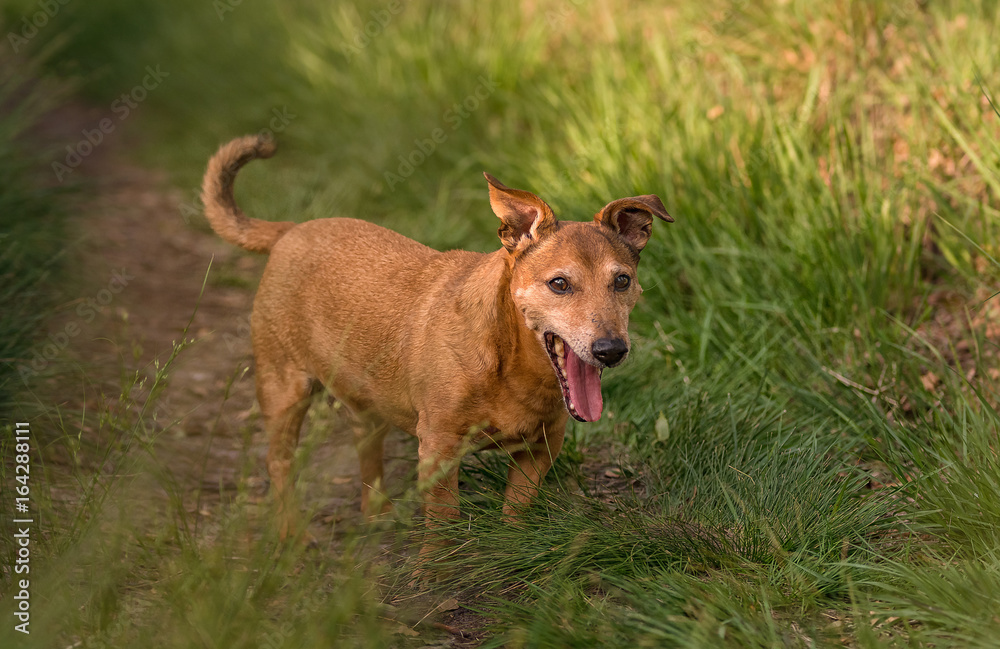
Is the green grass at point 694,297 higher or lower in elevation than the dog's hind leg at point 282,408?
lower

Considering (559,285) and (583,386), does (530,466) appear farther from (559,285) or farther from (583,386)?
(559,285)

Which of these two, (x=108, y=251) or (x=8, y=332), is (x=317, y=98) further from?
(x=8, y=332)

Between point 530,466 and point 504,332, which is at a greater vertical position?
point 504,332

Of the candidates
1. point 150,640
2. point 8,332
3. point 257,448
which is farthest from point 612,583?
point 8,332

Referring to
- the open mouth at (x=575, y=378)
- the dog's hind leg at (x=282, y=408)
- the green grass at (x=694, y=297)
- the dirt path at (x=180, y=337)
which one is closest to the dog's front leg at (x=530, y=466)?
the green grass at (x=694, y=297)

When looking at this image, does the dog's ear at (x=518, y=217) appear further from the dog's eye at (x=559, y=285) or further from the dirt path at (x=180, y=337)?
the dirt path at (x=180, y=337)

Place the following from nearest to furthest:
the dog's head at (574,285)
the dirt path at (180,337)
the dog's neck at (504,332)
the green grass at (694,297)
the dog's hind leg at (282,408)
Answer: the green grass at (694,297), the dog's head at (574,285), the dog's neck at (504,332), the dog's hind leg at (282,408), the dirt path at (180,337)

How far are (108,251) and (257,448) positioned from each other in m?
3.38

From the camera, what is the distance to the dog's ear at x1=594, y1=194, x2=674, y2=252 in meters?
3.96

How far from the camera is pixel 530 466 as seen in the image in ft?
13.7

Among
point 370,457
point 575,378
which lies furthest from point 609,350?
point 370,457

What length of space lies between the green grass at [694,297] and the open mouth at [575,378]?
0.47 meters

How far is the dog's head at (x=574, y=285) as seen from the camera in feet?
12.0

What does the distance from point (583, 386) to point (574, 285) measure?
0.43 metres
